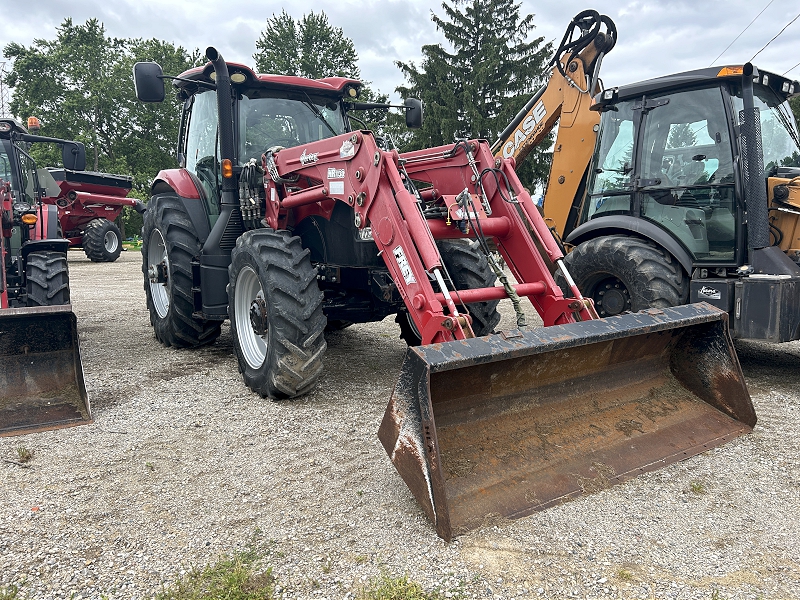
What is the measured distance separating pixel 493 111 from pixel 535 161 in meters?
3.68

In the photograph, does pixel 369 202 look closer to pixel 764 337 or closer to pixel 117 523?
pixel 117 523

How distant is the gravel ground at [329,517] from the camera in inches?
84.9

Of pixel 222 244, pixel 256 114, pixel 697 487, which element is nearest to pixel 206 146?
pixel 256 114

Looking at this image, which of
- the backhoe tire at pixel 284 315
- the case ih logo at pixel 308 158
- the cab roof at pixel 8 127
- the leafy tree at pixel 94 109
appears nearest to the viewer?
the backhoe tire at pixel 284 315

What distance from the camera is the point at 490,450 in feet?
9.21

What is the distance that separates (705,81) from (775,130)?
0.79 metres

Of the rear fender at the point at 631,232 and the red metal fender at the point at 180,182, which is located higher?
the red metal fender at the point at 180,182

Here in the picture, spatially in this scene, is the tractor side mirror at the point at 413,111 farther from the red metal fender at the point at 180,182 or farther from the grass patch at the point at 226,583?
the grass patch at the point at 226,583

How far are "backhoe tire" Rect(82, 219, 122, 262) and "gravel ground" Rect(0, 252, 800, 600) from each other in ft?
46.8

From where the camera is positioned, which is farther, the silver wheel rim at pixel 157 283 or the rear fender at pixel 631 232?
the silver wheel rim at pixel 157 283

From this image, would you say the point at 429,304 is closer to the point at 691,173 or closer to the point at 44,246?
the point at 691,173

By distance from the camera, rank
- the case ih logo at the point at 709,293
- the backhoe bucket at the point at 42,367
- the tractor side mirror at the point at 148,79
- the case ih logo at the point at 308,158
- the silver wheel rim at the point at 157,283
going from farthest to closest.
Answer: the silver wheel rim at the point at 157,283 < the case ih logo at the point at 709,293 < the tractor side mirror at the point at 148,79 < the case ih logo at the point at 308,158 < the backhoe bucket at the point at 42,367

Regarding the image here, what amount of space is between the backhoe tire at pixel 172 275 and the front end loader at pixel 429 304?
2 centimetres

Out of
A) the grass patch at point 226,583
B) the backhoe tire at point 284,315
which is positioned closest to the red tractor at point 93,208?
the backhoe tire at point 284,315
